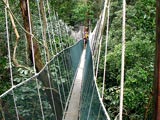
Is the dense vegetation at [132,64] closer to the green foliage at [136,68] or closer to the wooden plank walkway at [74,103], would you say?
the green foliage at [136,68]

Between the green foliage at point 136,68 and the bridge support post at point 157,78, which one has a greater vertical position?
the bridge support post at point 157,78

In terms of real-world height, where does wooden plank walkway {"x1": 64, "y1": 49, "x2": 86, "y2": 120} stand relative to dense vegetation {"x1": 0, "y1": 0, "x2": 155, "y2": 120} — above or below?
below

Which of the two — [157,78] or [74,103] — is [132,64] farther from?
[157,78]

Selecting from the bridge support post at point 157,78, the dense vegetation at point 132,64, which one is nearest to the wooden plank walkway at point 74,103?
the dense vegetation at point 132,64

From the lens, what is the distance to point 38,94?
9.36ft

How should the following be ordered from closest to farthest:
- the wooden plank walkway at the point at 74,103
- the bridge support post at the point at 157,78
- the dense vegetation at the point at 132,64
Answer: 1. the bridge support post at the point at 157,78
2. the dense vegetation at the point at 132,64
3. the wooden plank walkway at the point at 74,103

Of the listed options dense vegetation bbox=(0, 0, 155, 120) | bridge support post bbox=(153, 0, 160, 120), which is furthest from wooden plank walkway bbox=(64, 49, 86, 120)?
bridge support post bbox=(153, 0, 160, 120)

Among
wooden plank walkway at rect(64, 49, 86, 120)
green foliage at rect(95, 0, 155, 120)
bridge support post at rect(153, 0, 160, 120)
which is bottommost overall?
wooden plank walkway at rect(64, 49, 86, 120)

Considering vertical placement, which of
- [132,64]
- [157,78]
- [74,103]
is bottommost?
[74,103]

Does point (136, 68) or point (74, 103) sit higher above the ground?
point (136, 68)

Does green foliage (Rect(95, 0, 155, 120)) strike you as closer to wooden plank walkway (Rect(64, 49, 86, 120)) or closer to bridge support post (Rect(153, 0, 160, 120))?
wooden plank walkway (Rect(64, 49, 86, 120))

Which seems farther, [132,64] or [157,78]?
[132,64]

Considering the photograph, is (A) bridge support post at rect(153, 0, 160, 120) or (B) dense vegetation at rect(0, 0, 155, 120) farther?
(B) dense vegetation at rect(0, 0, 155, 120)

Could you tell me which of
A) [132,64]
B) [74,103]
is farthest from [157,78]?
[74,103]
